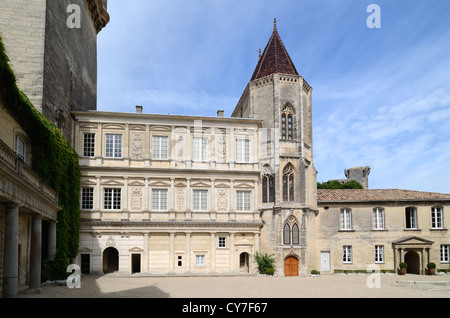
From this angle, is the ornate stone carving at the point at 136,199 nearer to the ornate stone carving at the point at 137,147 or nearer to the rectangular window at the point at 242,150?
the ornate stone carving at the point at 137,147

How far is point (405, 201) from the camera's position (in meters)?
38.5

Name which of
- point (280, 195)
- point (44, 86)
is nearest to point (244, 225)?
point (280, 195)

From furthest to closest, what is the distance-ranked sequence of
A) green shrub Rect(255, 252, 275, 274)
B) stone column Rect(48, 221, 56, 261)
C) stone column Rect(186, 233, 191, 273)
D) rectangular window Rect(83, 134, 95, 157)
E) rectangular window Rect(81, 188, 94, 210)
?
green shrub Rect(255, 252, 275, 274) < rectangular window Rect(83, 134, 95, 157) < stone column Rect(186, 233, 191, 273) < rectangular window Rect(81, 188, 94, 210) < stone column Rect(48, 221, 56, 261)

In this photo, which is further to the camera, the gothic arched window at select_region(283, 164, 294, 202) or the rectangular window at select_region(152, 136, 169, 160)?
the gothic arched window at select_region(283, 164, 294, 202)

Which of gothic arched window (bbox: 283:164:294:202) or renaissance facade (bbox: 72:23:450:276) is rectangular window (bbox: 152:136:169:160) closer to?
renaissance facade (bbox: 72:23:450:276)

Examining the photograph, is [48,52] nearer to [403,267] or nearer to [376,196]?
[376,196]

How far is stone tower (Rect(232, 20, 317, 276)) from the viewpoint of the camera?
3556cm

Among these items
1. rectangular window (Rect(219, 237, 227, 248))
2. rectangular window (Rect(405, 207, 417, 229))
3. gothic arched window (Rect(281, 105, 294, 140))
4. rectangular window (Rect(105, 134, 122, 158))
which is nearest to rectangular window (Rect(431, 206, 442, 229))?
rectangular window (Rect(405, 207, 417, 229))

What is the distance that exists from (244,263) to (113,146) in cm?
1475

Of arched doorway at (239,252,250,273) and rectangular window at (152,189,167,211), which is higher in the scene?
rectangular window at (152,189,167,211)

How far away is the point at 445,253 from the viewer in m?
38.1

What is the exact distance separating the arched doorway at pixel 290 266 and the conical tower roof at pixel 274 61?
1680 centimetres

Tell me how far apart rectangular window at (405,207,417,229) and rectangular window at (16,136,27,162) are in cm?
3249

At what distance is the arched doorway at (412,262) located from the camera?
3842 cm
